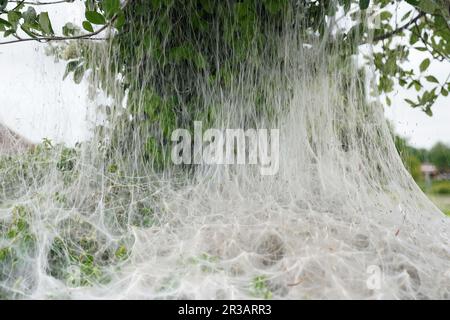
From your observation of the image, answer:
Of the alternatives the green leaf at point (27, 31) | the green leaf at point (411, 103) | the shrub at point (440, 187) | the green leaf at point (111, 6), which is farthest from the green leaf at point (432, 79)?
the green leaf at point (27, 31)

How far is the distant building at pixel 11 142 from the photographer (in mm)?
2191

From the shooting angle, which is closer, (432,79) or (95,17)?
(95,17)

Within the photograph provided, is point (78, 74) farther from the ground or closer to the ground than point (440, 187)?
farther from the ground

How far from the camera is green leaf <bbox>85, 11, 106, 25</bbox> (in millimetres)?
1499

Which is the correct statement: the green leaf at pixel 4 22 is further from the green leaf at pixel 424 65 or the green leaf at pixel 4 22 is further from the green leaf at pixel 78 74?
the green leaf at pixel 424 65

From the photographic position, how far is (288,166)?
1.75 meters

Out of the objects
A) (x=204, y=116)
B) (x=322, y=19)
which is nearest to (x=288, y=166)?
(x=204, y=116)

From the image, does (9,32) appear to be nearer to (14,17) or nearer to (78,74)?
(14,17)

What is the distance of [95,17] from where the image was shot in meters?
1.51

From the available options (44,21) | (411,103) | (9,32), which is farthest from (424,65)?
(9,32)

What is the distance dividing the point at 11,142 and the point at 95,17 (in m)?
1.02
